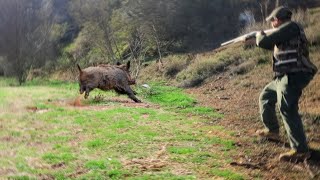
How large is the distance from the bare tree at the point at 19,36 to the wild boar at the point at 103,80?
68.8 feet

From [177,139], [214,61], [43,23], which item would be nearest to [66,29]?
[43,23]

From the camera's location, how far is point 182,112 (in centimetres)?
1244

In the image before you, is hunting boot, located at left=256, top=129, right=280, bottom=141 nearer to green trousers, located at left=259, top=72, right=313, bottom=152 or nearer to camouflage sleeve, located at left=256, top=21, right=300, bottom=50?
green trousers, located at left=259, top=72, right=313, bottom=152

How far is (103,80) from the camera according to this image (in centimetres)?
1516

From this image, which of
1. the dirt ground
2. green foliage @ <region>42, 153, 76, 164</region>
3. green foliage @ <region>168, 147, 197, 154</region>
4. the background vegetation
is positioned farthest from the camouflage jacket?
the background vegetation

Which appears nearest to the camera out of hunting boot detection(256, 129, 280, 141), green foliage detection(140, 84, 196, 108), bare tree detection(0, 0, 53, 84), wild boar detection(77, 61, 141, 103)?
hunting boot detection(256, 129, 280, 141)

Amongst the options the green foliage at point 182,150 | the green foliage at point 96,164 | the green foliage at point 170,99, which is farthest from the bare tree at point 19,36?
the green foliage at point 96,164

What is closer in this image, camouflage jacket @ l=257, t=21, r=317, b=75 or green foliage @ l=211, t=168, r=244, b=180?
green foliage @ l=211, t=168, r=244, b=180

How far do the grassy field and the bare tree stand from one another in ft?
80.4

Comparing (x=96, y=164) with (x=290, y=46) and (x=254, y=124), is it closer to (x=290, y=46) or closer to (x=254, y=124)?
(x=290, y=46)

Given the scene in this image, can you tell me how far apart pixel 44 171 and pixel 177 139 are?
2.85 m

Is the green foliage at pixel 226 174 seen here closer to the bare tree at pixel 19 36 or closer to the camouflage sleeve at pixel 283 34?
the camouflage sleeve at pixel 283 34

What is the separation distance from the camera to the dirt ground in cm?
655

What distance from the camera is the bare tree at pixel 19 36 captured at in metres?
35.5
